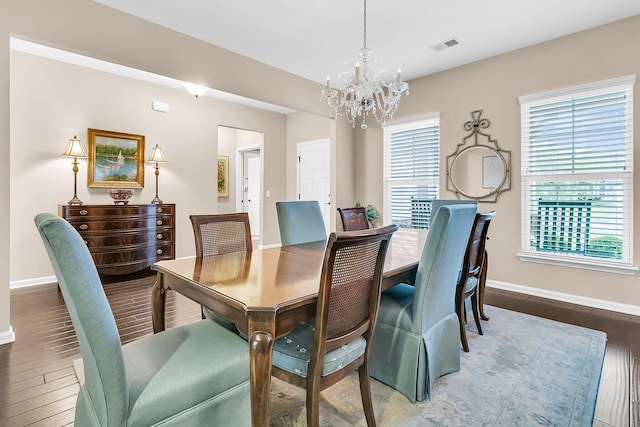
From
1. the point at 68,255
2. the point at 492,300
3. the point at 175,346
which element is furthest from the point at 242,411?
the point at 492,300

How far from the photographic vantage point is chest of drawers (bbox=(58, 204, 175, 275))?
3.73 meters

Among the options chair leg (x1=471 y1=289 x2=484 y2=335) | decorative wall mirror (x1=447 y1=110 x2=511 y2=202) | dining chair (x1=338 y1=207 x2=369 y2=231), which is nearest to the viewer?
chair leg (x1=471 y1=289 x2=484 y2=335)

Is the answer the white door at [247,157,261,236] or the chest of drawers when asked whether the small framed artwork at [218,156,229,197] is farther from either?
the chest of drawers

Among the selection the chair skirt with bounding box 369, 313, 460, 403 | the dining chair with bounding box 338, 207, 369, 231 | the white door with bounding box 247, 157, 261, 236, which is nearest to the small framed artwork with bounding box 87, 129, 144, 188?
the white door with bounding box 247, 157, 261, 236

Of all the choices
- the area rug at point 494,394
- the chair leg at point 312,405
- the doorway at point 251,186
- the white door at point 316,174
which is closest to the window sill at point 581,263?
the area rug at point 494,394

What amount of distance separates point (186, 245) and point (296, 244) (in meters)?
3.26

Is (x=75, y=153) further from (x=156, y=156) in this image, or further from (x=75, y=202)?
(x=156, y=156)

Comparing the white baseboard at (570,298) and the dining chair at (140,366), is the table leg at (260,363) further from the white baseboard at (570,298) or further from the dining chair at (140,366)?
the white baseboard at (570,298)

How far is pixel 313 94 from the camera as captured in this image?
4.69 meters

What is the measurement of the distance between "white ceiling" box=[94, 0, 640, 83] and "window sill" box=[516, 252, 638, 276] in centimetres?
234

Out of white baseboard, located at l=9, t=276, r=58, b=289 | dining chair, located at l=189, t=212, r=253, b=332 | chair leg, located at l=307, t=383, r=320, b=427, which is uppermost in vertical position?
dining chair, located at l=189, t=212, r=253, b=332

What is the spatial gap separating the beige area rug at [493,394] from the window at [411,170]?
2443mm

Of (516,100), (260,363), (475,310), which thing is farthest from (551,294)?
(260,363)

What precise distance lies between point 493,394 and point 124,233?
4092 mm
